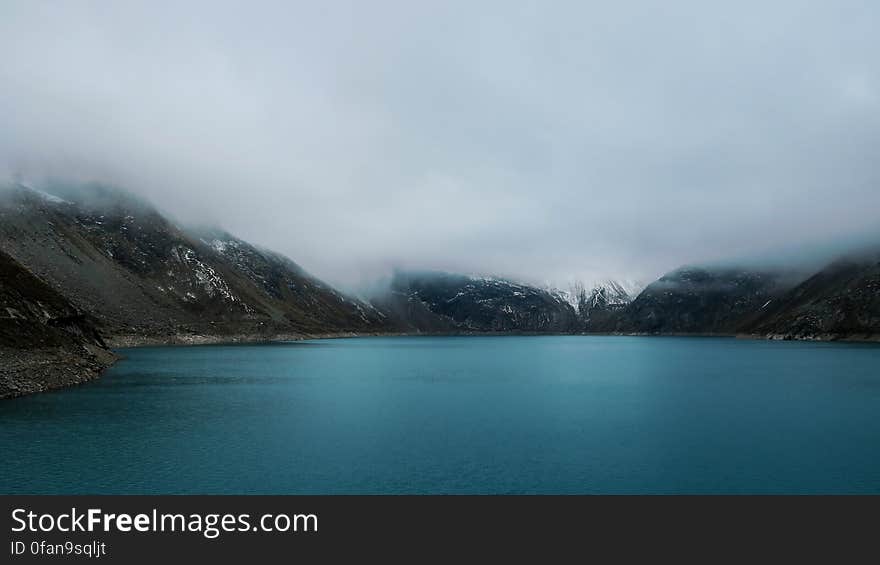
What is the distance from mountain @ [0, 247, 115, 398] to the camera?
79.4 m

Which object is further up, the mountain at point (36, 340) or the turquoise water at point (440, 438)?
the mountain at point (36, 340)

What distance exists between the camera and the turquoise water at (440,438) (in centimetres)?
4031

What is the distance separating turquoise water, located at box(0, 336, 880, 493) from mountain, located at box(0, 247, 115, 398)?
4.37 meters

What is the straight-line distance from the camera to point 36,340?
288 ft

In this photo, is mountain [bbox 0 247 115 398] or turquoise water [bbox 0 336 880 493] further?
mountain [bbox 0 247 115 398]

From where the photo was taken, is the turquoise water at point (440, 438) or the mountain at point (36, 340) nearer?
the turquoise water at point (440, 438)

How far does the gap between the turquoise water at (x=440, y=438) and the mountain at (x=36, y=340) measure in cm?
437

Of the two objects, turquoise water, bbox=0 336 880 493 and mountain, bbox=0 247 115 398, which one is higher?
mountain, bbox=0 247 115 398

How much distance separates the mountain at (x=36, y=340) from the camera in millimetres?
79438
